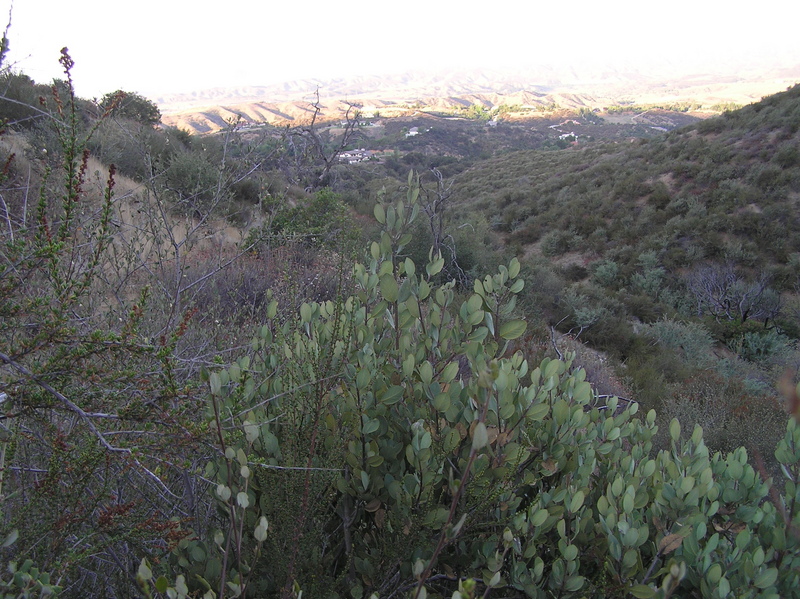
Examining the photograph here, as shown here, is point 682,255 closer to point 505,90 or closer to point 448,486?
point 448,486

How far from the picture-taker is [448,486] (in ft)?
4.34

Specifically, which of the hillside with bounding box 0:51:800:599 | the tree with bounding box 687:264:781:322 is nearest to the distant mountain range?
the tree with bounding box 687:264:781:322

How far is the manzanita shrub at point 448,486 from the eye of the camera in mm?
1146

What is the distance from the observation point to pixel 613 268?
12.6 metres

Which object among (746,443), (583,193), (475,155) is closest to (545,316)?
(746,443)

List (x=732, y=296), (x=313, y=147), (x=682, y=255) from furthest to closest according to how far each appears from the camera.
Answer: (x=682, y=255) < (x=732, y=296) < (x=313, y=147)

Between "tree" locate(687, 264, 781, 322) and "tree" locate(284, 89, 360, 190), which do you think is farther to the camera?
"tree" locate(687, 264, 781, 322)

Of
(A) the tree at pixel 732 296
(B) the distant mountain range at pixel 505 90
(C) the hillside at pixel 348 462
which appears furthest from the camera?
(B) the distant mountain range at pixel 505 90

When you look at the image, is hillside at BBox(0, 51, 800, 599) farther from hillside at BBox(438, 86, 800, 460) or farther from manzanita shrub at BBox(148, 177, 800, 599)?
hillside at BBox(438, 86, 800, 460)

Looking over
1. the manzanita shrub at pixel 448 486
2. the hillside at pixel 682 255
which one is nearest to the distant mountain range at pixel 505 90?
the hillside at pixel 682 255

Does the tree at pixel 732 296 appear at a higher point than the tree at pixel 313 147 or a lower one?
lower

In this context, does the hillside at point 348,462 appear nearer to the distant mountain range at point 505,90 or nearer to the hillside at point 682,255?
the hillside at point 682,255

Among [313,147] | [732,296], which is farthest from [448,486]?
[732,296]

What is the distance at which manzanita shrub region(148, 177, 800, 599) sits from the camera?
1146mm
